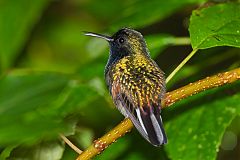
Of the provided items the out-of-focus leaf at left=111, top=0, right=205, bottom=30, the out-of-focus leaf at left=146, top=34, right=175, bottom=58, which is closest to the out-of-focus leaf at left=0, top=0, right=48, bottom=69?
the out-of-focus leaf at left=111, top=0, right=205, bottom=30

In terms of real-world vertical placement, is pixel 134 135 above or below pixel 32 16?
below

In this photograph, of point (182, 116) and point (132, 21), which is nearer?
point (182, 116)

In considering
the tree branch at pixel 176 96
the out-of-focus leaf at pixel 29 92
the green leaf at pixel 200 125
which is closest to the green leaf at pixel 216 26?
the tree branch at pixel 176 96

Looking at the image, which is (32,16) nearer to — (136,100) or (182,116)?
(182,116)

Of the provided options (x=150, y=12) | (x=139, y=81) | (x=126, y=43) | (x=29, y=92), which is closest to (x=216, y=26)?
(x=139, y=81)

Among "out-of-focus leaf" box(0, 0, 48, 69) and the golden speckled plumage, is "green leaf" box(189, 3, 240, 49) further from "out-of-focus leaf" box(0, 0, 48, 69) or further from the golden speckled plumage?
"out-of-focus leaf" box(0, 0, 48, 69)

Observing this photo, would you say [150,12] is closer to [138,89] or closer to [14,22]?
[138,89]

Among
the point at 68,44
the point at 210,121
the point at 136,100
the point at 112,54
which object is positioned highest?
the point at 68,44

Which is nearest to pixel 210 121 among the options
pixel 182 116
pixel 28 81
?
pixel 182 116
